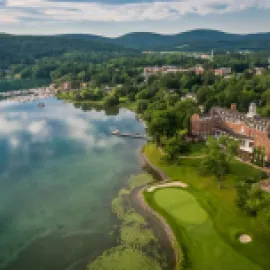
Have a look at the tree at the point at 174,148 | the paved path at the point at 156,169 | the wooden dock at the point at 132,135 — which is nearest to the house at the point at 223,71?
the wooden dock at the point at 132,135

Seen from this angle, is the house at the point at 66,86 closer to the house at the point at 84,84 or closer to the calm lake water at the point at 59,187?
the house at the point at 84,84

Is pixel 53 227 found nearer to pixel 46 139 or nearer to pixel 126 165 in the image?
pixel 126 165

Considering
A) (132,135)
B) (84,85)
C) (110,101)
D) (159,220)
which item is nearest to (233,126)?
(132,135)

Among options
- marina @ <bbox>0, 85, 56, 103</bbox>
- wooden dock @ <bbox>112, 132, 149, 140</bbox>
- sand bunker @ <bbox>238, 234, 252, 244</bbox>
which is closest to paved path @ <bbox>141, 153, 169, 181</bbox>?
wooden dock @ <bbox>112, 132, 149, 140</bbox>

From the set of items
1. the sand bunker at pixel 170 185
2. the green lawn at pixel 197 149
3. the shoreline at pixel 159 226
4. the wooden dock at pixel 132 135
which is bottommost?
the shoreline at pixel 159 226

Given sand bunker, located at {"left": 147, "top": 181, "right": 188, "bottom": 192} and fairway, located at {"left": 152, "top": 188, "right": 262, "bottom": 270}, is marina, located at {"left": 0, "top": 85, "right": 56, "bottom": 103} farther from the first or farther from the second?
fairway, located at {"left": 152, "top": 188, "right": 262, "bottom": 270}
